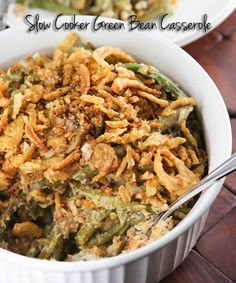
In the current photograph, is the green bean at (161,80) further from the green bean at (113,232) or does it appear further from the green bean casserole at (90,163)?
the green bean at (113,232)

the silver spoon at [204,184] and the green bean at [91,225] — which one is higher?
the silver spoon at [204,184]

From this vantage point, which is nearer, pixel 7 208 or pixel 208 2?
pixel 7 208

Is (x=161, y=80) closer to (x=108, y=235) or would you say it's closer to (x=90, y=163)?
(x=90, y=163)

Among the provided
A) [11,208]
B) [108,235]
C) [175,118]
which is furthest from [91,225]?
[175,118]

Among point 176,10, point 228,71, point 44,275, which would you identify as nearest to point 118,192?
point 44,275

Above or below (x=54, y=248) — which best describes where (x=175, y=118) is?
above

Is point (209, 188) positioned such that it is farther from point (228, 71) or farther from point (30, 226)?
point (228, 71)

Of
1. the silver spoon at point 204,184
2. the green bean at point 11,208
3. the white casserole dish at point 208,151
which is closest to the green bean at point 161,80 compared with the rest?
the white casserole dish at point 208,151
